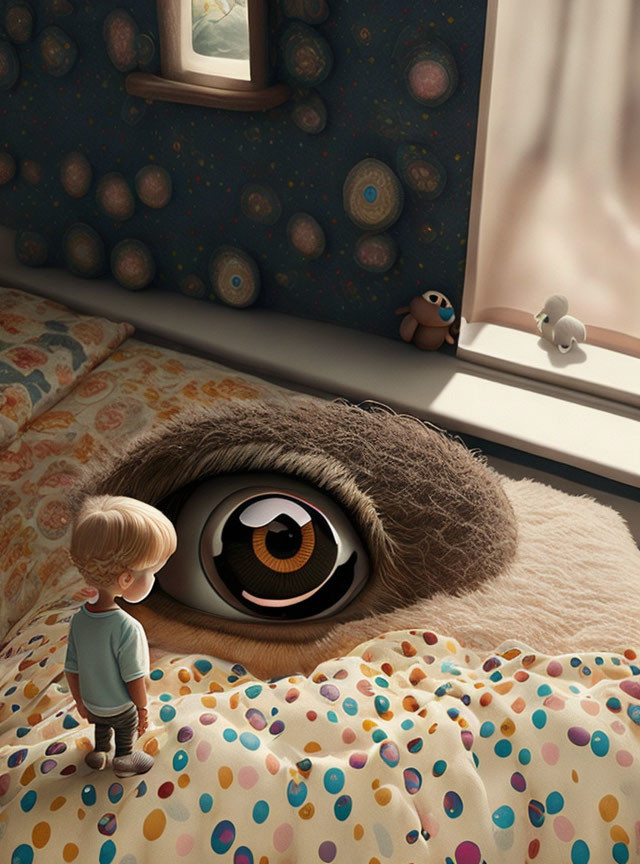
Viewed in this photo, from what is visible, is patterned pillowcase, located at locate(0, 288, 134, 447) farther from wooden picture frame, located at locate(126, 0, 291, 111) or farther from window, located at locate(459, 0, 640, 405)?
window, located at locate(459, 0, 640, 405)

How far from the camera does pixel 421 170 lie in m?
1.83

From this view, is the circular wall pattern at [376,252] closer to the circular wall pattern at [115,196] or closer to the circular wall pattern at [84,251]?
the circular wall pattern at [115,196]

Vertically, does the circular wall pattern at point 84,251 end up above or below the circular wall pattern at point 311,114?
below

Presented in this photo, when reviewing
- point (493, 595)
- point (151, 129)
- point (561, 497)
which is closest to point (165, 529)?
point (493, 595)

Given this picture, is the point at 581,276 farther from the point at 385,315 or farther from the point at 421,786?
the point at 421,786

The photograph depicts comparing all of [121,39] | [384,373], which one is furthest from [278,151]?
[384,373]

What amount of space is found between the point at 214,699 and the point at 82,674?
16 cm

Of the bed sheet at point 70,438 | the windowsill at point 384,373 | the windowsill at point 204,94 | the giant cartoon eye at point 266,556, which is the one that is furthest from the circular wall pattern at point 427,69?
the giant cartoon eye at point 266,556

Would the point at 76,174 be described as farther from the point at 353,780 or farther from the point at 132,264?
the point at 353,780

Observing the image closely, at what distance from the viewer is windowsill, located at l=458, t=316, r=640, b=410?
73.7 inches

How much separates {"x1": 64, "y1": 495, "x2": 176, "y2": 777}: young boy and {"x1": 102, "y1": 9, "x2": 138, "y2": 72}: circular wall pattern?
1719mm

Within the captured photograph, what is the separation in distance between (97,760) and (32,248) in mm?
2013

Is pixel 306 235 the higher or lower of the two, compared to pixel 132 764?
higher

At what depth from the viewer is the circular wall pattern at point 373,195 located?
6.12 feet
